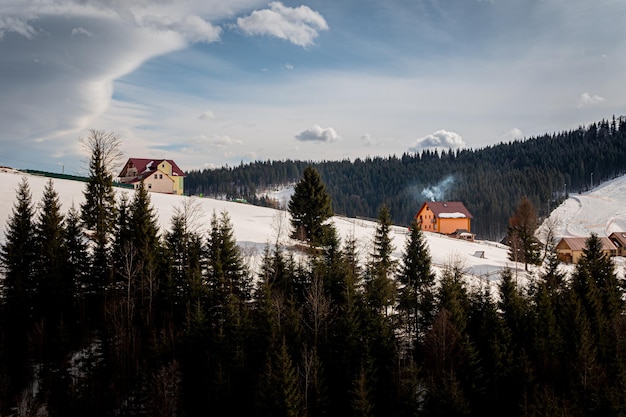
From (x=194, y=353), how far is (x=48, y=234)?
1783cm

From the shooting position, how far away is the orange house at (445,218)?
95438mm

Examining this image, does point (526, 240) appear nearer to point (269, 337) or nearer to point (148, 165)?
point (269, 337)

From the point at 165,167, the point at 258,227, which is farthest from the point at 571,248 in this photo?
the point at 165,167

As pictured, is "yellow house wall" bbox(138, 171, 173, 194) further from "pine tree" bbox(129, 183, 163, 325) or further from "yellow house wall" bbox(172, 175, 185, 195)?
"pine tree" bbox(129, 183, 163, 325)

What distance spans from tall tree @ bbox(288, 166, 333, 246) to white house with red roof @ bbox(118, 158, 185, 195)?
40.5 m

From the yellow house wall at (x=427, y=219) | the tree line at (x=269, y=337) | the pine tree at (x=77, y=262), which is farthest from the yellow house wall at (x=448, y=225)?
the pine tree at (x=77, y=262)

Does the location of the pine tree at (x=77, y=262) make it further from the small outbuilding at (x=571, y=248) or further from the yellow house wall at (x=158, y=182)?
the small outbuilding at (x=571, y=248)

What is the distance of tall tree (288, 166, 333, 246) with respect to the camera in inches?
1812

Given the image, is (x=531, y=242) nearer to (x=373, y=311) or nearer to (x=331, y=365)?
(x=373, y=311)

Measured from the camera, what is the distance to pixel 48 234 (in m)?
37.5

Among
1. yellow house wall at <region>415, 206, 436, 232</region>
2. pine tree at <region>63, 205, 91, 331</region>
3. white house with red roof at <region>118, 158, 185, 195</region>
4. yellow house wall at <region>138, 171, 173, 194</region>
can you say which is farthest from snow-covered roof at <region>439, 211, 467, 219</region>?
pine tree at <region>63, 205, 91, 331</region>

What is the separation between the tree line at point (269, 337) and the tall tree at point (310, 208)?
6.62 m

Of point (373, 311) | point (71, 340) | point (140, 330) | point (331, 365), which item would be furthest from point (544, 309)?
point (71, 340)

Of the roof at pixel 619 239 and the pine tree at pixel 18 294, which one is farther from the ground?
the roof at pixel 619 239
